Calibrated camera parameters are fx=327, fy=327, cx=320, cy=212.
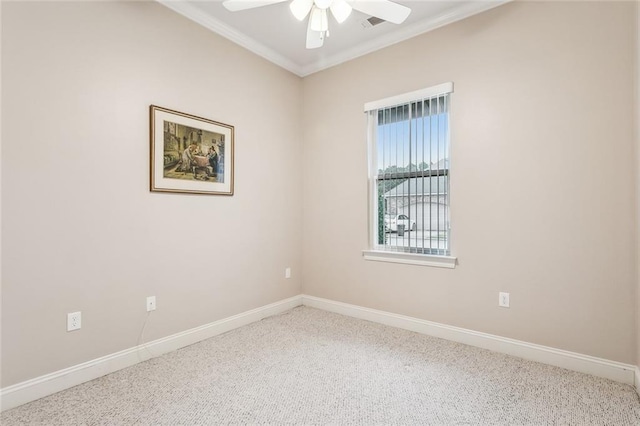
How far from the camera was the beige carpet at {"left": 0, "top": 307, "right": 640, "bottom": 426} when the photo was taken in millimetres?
1807

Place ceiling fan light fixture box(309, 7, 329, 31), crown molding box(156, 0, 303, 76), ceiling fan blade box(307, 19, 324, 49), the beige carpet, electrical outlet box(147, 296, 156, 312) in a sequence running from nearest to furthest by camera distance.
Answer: the beige carpet, ceiling fan light fixture box(309, 7, 329, 31), ceiling fan blade box(307, 19, 324, 49), electrical outlet box(147, 296, 156, 312), crown molding box(156, 0, 303, 76)

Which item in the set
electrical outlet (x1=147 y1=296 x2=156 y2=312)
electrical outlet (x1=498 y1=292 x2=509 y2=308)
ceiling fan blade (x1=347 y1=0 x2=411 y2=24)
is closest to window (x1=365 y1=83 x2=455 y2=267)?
electrical outlet (x1=498 y1=292 x2=509 y2=308)

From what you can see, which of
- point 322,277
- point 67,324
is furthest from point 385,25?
point 67,324

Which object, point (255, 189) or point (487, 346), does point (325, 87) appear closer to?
point (255, 189)

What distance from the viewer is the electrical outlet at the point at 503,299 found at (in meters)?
2.61

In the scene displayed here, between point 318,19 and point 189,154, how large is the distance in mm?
1505

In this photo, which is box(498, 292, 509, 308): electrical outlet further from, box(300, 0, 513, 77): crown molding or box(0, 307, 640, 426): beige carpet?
box(300, 0, 513, 77): crown molding

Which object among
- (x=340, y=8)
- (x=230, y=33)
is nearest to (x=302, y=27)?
(x=230, y=33)

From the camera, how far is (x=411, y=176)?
3135 mm

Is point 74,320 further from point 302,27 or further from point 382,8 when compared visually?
point 302,27

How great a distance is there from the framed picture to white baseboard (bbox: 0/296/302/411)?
1223mm

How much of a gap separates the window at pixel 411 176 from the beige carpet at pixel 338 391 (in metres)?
0.90

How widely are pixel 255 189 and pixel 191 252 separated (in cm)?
94

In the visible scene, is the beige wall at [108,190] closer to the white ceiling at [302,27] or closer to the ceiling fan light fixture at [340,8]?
the white ceiling at [302,27]
